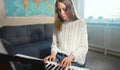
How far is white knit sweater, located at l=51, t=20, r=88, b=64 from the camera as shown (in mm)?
1151

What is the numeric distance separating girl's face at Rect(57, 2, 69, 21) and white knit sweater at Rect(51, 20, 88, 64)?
0.06 metres

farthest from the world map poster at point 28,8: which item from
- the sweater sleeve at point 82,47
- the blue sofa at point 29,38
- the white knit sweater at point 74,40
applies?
the sweater sleeve at point 82,47

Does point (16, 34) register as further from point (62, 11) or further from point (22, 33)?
point (62, 11)

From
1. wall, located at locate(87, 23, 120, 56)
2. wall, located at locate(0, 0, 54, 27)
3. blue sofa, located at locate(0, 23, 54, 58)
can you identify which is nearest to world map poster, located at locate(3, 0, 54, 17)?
wall, located at locate(0, 0, 54, 27)

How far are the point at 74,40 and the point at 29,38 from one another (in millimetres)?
2001

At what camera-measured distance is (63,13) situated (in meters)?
1.21

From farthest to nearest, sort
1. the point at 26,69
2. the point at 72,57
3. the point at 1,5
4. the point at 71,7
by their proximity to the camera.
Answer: the point at 1,5 < the point at 71,7 < the point at 72,57 < the point at 26,69

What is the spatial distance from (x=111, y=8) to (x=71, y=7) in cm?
270

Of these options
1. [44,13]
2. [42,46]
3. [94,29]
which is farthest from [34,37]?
[94,29]

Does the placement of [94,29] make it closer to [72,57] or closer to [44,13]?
[44,13]

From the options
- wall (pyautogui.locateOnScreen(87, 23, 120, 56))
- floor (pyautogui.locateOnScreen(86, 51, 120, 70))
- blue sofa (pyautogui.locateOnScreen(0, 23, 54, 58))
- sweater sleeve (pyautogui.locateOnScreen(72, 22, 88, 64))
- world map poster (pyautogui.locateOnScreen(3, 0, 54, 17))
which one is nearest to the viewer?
sweater sleeve (pyautogui.locateOnScreen(72, 22, 88, 64))

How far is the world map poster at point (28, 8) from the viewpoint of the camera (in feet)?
9.09

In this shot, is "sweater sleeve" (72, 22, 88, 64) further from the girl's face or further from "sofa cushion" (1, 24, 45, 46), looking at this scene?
"sofa cushion" (1, 24, 45, 46)

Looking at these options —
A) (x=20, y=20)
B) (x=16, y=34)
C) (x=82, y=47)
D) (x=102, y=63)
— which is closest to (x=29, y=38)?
(x=16, y=34)
